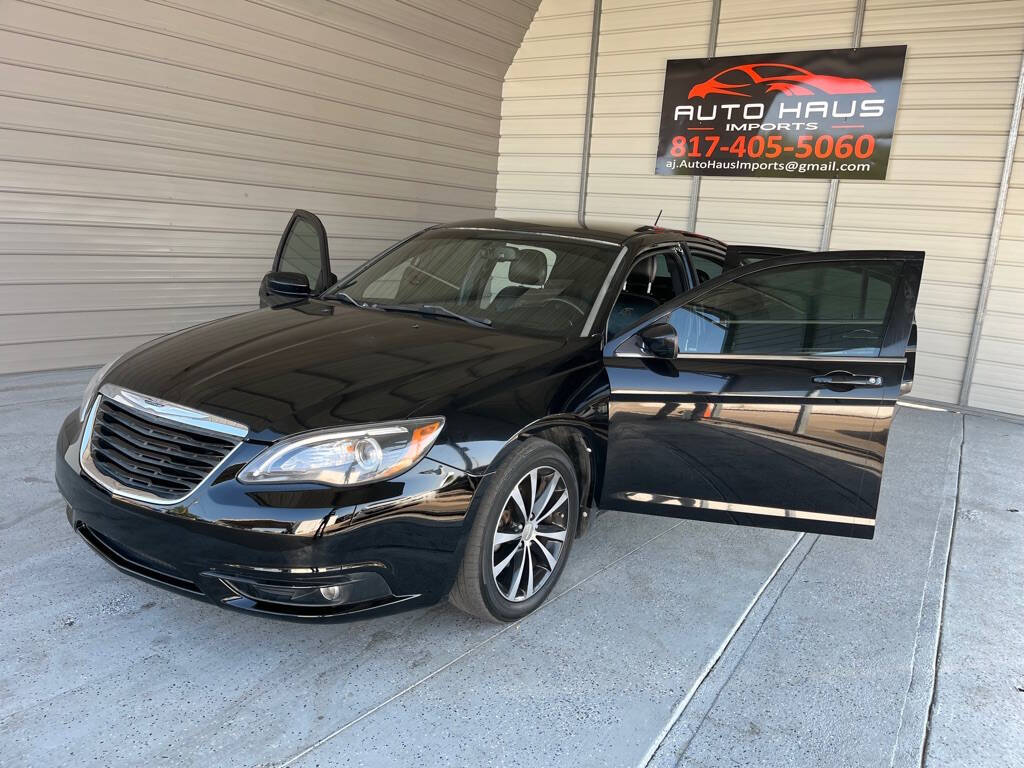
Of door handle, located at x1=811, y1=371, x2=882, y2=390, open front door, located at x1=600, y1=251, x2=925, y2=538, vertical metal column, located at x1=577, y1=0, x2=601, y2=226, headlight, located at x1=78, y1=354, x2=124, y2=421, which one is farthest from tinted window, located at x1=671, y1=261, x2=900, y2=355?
vertical metal column, located at x1=577, y1=0, x2=601, y2=226

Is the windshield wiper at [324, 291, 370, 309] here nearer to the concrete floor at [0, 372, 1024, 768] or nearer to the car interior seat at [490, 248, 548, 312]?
the car interior seat at [490, 248, 548, 312]

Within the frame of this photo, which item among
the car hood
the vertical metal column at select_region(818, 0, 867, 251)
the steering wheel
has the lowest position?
the car hood

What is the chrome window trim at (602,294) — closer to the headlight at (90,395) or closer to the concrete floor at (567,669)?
the concrete floor at (567,669)

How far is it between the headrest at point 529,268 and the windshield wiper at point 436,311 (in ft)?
1.10

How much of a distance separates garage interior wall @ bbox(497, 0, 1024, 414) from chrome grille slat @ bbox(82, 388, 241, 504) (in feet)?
18.8

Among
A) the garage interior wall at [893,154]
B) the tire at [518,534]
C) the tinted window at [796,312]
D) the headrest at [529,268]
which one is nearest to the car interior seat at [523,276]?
the headrest at [529,268]

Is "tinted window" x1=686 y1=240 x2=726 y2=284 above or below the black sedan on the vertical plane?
above

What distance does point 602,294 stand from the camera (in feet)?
10.6

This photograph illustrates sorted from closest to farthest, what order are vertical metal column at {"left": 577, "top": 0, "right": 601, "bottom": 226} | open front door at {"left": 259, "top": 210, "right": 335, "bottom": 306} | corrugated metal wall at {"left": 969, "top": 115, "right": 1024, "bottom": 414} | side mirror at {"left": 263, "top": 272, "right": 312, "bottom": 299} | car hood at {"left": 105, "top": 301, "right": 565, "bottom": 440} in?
car hood at {"left": 105, "top": 301, "right": 565, "bottom": 440}, side mirror at {"left": 263, "top": 272, "right": 312, "bottom": 299}, open front door at {"left": 259, "top": 210, "right": 335, "bottom": 306}, corrugated metal wall at {"left": 969, "top": 115, "right": 1024, "bottom": 414}, vertical metal column at {"left": 577, "top": 0, "right": 601, "bottom": 226}

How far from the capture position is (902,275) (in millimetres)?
3084

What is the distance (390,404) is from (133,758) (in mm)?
1169

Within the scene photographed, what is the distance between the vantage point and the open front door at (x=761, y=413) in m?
2.96

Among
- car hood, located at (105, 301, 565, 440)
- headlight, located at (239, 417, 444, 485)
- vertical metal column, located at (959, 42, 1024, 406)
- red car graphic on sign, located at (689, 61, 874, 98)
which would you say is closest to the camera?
headlight, located at (239, 417, 444, 485)

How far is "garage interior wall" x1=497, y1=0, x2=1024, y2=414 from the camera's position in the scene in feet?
21.8
